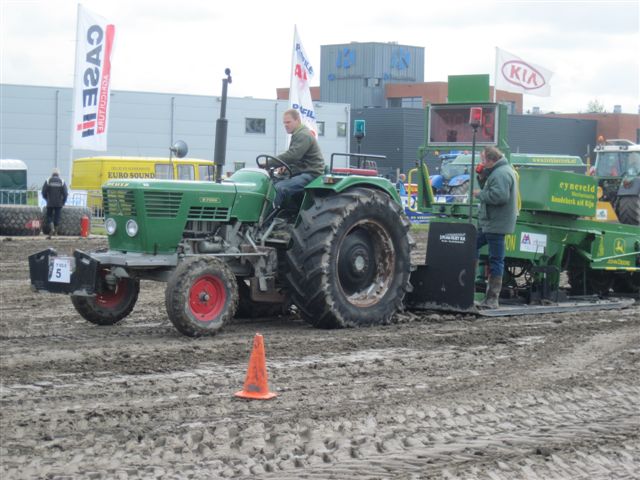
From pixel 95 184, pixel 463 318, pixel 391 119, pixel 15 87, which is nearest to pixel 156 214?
pixel 463 318

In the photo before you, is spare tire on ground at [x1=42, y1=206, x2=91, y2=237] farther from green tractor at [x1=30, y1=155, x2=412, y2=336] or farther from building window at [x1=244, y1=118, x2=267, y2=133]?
building window at [x1=244, y1=118, x2=267, y2=133]

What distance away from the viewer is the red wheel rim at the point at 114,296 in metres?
9.35

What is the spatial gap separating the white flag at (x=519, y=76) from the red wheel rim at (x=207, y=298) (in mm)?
24427

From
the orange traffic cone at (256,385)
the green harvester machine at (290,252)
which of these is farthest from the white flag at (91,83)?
the orange traffic cone at (256,385)

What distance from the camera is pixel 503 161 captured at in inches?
425

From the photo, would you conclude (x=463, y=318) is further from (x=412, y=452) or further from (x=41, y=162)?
(x=41, y=162)

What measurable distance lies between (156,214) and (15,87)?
31.9 m

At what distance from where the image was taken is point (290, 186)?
9.55 m

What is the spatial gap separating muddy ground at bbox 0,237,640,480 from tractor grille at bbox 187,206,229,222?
3.29 ft

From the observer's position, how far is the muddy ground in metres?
5.24

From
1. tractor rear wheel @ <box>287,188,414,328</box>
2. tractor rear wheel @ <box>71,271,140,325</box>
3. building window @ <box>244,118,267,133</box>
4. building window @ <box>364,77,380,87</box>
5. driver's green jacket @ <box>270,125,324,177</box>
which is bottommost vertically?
tractor rear wheel @ <box>71,271,140,325</box>

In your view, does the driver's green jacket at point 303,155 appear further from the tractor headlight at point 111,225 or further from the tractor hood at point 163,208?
the tractor headlight at point 111,225

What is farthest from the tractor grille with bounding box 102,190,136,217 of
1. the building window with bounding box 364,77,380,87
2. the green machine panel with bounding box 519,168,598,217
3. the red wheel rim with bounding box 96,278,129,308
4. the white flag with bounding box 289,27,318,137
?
the building window with bounding box 364,77,380,87

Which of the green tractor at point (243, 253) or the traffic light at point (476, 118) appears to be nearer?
the green tractor at point (243, 253)
